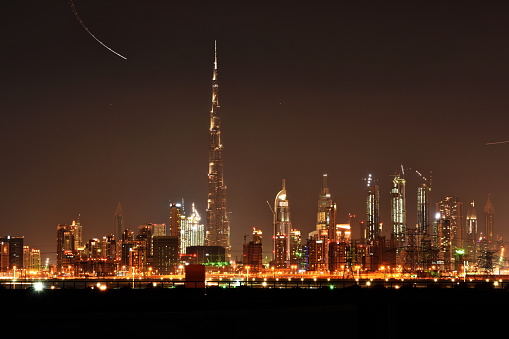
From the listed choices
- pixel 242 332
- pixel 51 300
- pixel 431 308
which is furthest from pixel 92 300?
pixel 431 308

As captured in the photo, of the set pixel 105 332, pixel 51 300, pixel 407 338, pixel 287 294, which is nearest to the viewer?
pixel 105 332

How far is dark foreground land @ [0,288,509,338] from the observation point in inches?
1644

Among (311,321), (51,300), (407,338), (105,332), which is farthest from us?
(51,300)

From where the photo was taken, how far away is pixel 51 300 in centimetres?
5553

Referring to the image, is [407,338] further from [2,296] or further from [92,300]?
[2,296]

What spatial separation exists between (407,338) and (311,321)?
891 centimetres

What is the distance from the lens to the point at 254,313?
143 ft

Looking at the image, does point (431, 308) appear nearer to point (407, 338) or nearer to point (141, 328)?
point (407, 338)

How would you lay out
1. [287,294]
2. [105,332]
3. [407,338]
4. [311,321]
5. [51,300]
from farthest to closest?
[287,294], [51,300], [407,338], [311,321], [105,332]

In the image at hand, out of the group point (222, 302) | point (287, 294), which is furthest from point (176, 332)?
point (287, 294)

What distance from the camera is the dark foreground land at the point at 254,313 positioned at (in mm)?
41750

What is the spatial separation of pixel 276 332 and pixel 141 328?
6.54 m

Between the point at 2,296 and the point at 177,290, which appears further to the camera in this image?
the point at 177,290

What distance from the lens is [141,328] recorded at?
4162 centimetres
